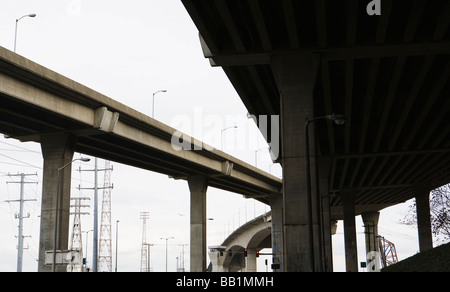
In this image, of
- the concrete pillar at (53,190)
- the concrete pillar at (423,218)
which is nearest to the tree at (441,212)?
the concrete pillar at (423,218)

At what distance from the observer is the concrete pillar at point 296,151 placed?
27250 millimetres

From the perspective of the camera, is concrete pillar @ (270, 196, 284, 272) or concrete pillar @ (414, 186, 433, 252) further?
concrete pillar @ (270, 196, 284, 272)

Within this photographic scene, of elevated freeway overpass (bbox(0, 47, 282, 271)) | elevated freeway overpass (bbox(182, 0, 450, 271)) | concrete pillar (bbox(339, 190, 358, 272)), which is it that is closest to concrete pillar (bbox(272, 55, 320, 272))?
elevated freeway overpass (bbox(182, 0, 450, 271))

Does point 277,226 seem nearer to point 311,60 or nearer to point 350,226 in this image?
point 350,226

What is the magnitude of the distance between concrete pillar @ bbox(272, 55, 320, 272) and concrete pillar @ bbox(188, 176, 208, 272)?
41911 millimetres

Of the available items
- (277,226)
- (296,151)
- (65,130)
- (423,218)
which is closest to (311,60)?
(296,151)

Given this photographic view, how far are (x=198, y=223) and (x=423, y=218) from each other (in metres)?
34.2

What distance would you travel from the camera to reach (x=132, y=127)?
4850cm

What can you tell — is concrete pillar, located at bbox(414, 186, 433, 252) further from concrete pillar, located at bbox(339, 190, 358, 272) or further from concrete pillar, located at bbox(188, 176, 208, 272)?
concrete pillar, located at bbox(188, 176, 208, 272)

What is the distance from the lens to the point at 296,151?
28031mm

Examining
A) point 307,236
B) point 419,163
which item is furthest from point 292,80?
point 419,163

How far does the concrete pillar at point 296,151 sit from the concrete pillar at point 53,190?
64.7 feet

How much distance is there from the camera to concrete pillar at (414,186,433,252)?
83062 millimetres

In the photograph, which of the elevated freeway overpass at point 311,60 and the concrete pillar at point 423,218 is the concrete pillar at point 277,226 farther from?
the elevated freeway overpass at point 311,60
